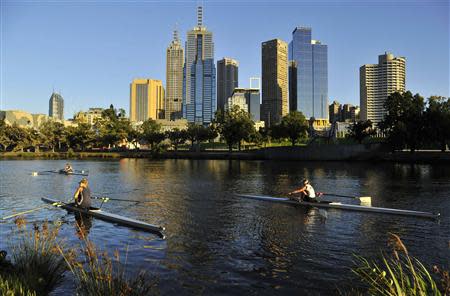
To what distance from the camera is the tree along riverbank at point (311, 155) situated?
103812mm

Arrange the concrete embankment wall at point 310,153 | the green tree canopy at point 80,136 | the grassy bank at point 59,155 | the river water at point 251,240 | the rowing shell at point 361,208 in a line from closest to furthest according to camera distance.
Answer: the river water at point 251,240
the rowing shell at point 361,208
the concrete embankment wall at point 310,153
the grassy bank at point 59,155
the green tree canopy at point 80,136

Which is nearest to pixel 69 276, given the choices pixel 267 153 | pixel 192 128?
pixel 267 153

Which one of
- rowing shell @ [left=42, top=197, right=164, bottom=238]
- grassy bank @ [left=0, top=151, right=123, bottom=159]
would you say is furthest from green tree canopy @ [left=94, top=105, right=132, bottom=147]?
rowing shell @ [left=42, top=197, right=164, bottom=238]

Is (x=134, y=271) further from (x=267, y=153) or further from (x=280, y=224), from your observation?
(x=267, y=153)

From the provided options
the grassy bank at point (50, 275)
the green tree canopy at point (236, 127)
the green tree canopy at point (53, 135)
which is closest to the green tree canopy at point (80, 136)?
the green tree canopy at point (53, 135)

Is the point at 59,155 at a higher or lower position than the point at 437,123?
lower

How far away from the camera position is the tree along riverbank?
104m

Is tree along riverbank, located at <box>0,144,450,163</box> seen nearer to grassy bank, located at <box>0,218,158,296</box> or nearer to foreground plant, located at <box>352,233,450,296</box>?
foreground plant, located at <box>352,233,450,296</box>

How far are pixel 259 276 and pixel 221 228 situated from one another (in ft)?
27.5

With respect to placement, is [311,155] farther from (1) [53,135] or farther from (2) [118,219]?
(1) [53,135]

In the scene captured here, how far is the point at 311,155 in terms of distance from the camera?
119 meters

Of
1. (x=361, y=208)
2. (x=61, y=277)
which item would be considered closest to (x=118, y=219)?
(x=61, y=277)

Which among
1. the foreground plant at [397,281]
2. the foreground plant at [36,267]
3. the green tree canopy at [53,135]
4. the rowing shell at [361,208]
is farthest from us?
the green tree canopy at [53,135]

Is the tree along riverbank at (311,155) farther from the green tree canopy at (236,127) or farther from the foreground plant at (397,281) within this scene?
the foreground plant at (397,281)
